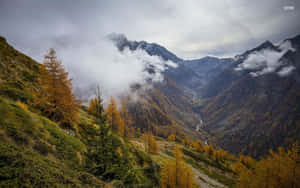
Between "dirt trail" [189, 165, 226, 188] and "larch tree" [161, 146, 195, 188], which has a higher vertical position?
"larch tree" [161, 146, 195, 188]

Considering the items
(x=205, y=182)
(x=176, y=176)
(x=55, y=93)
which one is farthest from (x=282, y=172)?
(x=205, y=182)

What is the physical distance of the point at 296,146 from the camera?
21750mm

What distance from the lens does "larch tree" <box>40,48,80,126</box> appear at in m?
20.3

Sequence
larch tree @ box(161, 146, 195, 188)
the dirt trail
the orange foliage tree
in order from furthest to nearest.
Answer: the dirt trail, larch tree @ box(161, 146, 195, 188), the orange foliage tree

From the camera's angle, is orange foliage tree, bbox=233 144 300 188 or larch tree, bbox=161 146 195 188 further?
larch tree, bbox=161 146 195 188

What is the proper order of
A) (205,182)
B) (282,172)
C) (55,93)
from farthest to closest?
(205,182) → (282,172) → (55,93)

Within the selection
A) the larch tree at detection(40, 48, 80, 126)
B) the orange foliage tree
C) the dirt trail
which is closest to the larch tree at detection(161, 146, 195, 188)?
the orange foliage tree

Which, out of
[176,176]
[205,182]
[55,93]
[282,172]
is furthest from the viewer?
[205,182]

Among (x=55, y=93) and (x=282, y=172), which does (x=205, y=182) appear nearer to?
(x=282, y=172)

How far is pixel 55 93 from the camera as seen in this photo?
20.7 metres

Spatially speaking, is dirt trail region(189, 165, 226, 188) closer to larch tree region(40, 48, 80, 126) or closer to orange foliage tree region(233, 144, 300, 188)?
orange foliage tree region(233, 144, 300, 188)

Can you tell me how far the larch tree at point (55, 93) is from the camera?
20266mm

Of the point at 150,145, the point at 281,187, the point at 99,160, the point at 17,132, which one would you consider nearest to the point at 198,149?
the point at 150,145

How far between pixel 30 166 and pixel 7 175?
1.12 m
